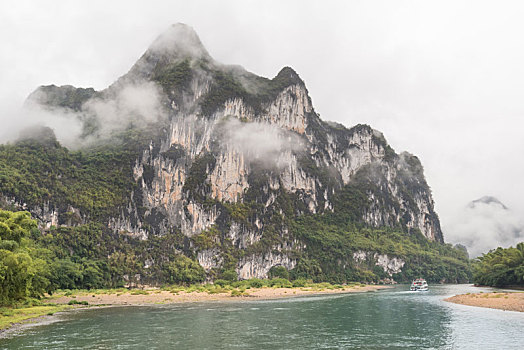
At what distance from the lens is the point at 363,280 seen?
176 meters

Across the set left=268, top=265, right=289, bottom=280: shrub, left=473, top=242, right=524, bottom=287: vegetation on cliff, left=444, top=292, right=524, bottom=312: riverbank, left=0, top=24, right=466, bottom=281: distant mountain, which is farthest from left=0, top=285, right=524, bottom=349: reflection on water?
left=268, top=265, right=289, bottom=280: shrub

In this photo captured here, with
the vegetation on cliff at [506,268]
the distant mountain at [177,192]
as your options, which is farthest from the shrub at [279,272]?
the vegetation on cliff at [506,268]

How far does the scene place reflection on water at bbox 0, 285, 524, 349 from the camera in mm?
30578

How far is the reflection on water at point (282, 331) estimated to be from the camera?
3058 cm

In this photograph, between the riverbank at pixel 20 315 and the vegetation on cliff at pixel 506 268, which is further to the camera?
the vegetation on cliff at pixel 506 268

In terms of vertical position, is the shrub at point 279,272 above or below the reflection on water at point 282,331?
above

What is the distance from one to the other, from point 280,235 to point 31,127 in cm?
11173

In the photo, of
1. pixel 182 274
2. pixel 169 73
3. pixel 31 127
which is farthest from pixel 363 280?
pixel 31 127

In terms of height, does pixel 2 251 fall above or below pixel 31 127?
below

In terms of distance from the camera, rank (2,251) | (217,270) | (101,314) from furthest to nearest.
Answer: (217,270) < (101,314) < (2,251)

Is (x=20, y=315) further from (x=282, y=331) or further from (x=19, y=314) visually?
(x=282, y=331)

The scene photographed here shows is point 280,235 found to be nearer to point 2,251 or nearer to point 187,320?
point 187,320

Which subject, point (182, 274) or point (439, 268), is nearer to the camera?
point (182, 274)

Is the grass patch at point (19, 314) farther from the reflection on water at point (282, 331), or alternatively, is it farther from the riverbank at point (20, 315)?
the reflection on water at point (282, 331)
